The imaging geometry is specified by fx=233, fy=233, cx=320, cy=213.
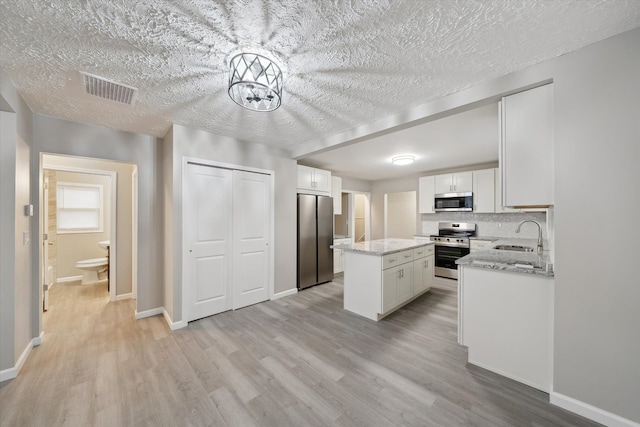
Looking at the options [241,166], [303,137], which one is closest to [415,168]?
[303,137]

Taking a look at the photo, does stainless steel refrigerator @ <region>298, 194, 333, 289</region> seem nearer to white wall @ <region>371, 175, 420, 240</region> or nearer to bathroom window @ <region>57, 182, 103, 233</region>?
white wall @ <region>371, 175, 420, 240</region>

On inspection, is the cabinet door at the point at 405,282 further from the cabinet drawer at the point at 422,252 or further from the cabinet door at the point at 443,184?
the cabinet door at the point at 443,184

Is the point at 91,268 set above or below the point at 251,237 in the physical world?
below

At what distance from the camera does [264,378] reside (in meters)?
1.93

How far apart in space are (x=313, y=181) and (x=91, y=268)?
4676mm

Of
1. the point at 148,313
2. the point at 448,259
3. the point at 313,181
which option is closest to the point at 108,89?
the point at 148,313

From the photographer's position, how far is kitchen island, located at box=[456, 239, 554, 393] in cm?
176

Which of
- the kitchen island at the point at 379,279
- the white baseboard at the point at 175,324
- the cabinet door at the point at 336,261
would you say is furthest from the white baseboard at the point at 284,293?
the cabinet door at the point at 336,261

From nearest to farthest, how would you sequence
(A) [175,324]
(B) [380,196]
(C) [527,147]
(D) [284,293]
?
1. (C) [527,147]
2. (A) [175,324]
3. (D) [284,293]
4. (B) [380,196]

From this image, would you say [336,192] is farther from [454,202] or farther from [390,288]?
[390,288]

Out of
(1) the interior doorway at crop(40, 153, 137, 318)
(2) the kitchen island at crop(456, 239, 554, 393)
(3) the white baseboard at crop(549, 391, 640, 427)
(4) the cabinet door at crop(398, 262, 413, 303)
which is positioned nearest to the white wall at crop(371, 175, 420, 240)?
(4) the cabinet door at crop(398, 262, 413, 303)

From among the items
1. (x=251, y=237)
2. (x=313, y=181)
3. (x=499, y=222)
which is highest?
(x=313, y=181)

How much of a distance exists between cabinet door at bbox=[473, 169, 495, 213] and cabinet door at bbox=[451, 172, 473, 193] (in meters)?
0.09

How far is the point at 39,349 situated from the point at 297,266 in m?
3.09
